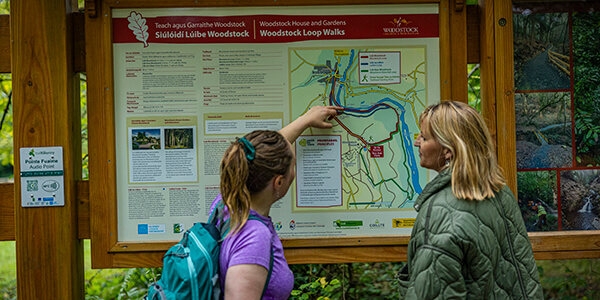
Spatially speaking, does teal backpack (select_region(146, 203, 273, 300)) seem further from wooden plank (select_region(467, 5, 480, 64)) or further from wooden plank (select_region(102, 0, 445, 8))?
wooden plank (select_region(467, 5, 480, 64))

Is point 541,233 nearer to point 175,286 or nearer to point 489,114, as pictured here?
point 489,114

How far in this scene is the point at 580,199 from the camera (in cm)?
276

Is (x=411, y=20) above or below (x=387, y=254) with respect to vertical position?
above

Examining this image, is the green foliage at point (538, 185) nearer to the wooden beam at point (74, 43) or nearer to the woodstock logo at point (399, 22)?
the woodstock logo at point (399, 22)

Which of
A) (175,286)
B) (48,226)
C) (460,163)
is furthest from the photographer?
(48,226)

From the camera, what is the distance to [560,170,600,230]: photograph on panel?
9.03 ft

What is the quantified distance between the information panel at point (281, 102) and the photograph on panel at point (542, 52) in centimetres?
52

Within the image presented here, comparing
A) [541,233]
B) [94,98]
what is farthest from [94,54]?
[541,233]

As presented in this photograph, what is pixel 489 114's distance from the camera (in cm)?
275

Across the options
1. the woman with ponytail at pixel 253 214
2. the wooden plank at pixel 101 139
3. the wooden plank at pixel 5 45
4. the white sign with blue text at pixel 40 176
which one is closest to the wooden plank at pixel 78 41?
the wooden plank at pixel 101 139

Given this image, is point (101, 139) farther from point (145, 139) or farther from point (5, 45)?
point (5, 45)

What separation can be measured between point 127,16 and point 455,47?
196 centimetres

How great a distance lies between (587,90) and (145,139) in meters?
2.67

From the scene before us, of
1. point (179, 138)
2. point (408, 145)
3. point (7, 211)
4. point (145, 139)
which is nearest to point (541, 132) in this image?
point (408, 145)
